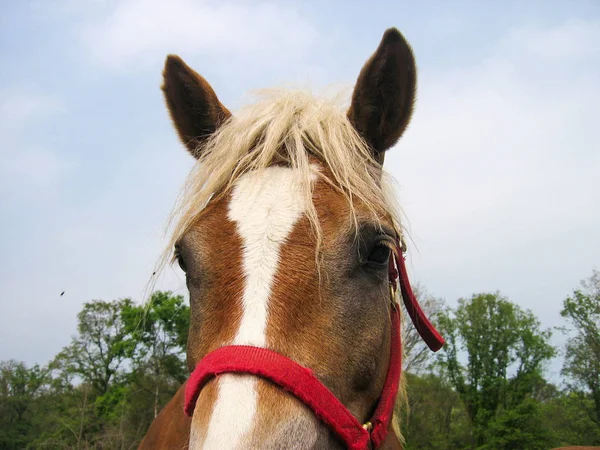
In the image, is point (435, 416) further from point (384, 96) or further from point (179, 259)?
point (179, 259)

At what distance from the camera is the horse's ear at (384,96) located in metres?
2.87

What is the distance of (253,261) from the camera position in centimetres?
200

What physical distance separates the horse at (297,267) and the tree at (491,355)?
38.0 m

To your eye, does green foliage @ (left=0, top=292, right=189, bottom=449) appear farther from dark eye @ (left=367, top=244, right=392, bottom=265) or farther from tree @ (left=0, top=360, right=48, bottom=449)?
dark eye @ (left=367, top=244, right=392, bottom=265)

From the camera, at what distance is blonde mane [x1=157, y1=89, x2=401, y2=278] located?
247cm

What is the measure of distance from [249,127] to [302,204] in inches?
34.6

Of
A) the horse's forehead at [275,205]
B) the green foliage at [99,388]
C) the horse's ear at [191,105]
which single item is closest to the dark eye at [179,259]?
the horse's forehead at [275,205]

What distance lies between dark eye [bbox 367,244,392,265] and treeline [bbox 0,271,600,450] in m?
21.1

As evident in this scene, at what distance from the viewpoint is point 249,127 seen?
2836 mm

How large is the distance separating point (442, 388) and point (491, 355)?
5037 mm

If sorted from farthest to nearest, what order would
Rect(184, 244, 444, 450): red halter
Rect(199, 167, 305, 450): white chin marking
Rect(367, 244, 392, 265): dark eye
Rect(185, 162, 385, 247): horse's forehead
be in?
Rect(367, 244, 392, 265): dark eye
Rect(185, 162, 385, 247): horse's forehead
Rect(184, 244, 444, 450): red halter
Rect(199, 167, 305, 450): white chin marking

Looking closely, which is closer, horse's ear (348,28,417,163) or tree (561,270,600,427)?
horse's ear (348,28,417,163)

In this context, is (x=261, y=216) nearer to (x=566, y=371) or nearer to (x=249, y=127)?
(x=249, y=127)

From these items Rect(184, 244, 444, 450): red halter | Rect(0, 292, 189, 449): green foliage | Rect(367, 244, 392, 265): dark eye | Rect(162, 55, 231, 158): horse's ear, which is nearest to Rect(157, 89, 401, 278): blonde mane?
Rect(367, 244, 392, 265): dark eye
